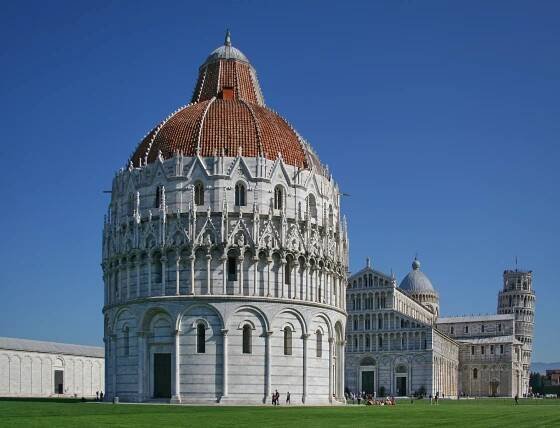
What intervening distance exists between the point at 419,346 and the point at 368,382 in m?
10.4

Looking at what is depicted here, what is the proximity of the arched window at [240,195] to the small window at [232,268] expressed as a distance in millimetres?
4623

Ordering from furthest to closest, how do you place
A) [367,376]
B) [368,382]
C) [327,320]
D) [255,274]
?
[367,376] < [368,382] < [327,320] < [255,274]

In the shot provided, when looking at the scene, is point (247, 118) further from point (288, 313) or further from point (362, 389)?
point (362, 389)

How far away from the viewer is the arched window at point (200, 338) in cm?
6769

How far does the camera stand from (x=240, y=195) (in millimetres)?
70875

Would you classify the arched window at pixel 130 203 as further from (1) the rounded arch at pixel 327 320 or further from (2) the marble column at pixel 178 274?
(1) the rounded arch at pixel 327 320

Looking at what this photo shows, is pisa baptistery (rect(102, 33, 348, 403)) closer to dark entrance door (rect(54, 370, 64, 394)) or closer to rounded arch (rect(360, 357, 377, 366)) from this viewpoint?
dark entrance door (rect(54, 370, 64, 394))

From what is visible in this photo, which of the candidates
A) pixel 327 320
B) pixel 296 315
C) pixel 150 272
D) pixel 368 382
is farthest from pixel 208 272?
pixel 368 382

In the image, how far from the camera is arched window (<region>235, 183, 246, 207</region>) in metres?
70.6

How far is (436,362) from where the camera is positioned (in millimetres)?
142125

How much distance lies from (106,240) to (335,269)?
20484mm

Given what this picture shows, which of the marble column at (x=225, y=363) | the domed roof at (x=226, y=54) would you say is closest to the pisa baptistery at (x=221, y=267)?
the marble column at (x=225, y=363)

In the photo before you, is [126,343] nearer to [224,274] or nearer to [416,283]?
[224,274]

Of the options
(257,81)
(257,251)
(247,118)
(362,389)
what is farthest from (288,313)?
(362,389)
